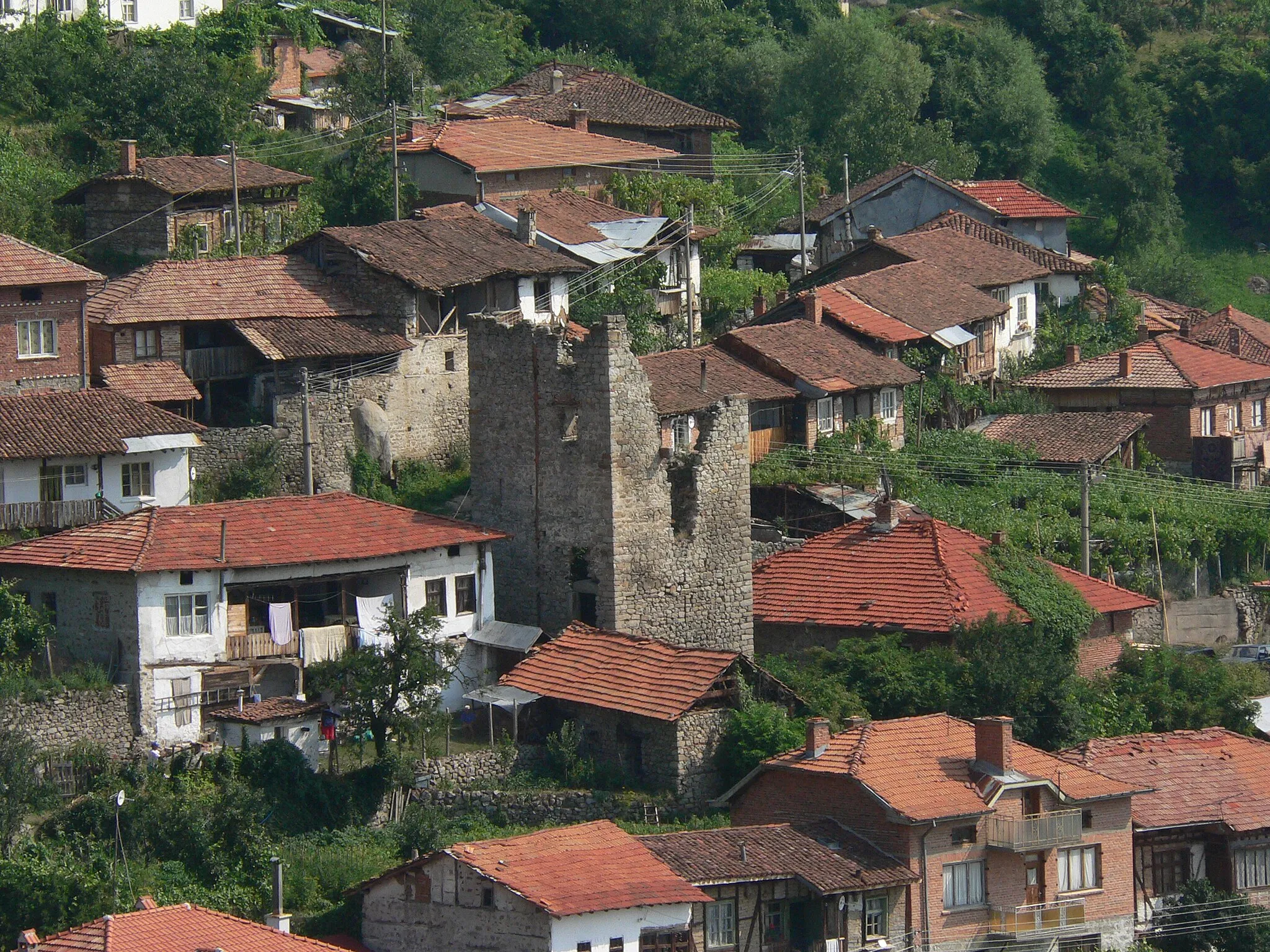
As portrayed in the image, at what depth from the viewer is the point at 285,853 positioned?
39500mm

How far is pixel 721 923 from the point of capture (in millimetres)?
38188

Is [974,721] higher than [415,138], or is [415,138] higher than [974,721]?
[415,138]

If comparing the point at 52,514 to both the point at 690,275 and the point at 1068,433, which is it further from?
the point at 1068,433

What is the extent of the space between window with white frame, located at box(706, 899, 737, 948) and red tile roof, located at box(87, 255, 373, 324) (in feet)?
60.5

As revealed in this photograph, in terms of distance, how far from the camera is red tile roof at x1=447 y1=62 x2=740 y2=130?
70938 millimetres

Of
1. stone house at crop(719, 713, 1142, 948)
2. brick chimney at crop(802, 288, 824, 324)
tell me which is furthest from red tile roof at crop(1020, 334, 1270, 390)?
stone house at crop(719, 713, 1142, 948)

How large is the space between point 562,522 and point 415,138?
2079 centimetres

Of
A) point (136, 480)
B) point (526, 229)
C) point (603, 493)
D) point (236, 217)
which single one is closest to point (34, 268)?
point (136, 480)

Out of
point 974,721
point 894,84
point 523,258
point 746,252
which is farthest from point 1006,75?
point 974,721

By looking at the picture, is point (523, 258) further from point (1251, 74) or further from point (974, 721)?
point (1251, 74)

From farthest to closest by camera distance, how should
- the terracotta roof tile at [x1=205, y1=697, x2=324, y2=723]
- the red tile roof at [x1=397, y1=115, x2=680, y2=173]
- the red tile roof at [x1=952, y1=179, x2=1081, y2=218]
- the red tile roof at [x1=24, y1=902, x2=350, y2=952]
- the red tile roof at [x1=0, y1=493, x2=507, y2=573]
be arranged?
the red tile roof at [x1=952, y1=179, x2=1081, y2=218]
the red tile roof at [x1=397, y1=115, x2=680, y2=173]
the red tile roof at [x1=0, y1=493, x2=507, y2=573]
the terracotta roof tile at [x1=205, y1=697, x2=324, y2=723]
the red tile roof at [x1=24, y1=902, x2=350, y2=952]

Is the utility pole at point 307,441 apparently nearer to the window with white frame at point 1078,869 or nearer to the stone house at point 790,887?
the stone house at point 790,887

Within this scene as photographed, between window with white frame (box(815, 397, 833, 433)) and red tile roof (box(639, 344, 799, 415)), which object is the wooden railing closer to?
red tile roof (box(639, 344, 799, 415))

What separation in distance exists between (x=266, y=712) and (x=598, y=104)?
110 ft
